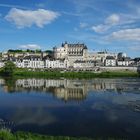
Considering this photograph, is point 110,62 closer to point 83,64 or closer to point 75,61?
point 83,64

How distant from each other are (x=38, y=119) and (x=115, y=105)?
8.82 meters

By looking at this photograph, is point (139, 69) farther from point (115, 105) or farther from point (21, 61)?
point (115, 105)

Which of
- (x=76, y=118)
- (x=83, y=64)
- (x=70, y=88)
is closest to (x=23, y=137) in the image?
Answer: (x=76, y=118)

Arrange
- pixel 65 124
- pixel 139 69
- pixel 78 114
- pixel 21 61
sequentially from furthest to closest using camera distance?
pixel 21 61 < pixel 139 69 < pixel 78 114 < pixel 65 124

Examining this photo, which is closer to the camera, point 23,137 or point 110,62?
point 23,137

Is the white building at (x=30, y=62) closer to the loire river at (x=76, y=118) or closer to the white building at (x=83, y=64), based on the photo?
the white building at (x=83, y=64)

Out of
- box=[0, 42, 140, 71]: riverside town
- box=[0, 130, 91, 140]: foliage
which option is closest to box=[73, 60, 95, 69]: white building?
box=[0, 42, 140, 71]: riverside town

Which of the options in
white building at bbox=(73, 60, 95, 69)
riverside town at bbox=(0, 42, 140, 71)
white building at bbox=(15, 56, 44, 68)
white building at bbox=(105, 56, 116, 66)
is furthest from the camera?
white building at bbox=(105, 56, 116, 66)

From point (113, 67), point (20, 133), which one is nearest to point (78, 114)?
point (20, 133)

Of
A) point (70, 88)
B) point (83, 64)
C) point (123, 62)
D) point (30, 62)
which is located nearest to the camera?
point (70, 88)

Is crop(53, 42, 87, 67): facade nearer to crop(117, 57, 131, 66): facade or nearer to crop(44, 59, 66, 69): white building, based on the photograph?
crop(44, 59, 66, 69): white building

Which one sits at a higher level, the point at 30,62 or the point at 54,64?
the point at 30,62

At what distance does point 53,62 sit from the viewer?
339 feet

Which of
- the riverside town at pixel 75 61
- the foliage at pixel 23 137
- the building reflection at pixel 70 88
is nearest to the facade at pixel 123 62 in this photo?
the riverside town at pixel 75 61
